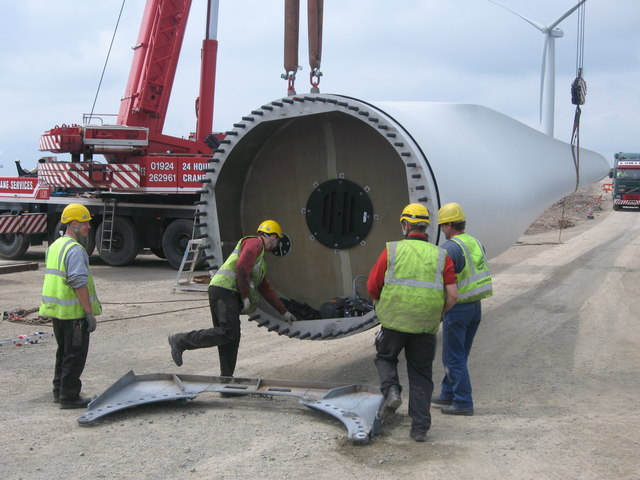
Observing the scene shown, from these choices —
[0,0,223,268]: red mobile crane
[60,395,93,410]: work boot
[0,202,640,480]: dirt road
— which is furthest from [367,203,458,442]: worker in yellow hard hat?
[0,0,223,268]: red mobile crane

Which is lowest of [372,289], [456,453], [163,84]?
[456,453]

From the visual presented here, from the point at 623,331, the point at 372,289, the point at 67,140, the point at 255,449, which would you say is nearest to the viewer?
the point at 255,449

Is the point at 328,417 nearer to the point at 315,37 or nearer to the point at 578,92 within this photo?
the point at 315,37

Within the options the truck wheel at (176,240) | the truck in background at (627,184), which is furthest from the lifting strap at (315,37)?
the truck in background at (627,184)

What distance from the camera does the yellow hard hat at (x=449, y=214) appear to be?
5270 millimetres

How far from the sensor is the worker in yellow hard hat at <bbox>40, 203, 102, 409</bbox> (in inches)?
213

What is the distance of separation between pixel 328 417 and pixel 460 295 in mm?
1291

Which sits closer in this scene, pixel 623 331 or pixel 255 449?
pixel 255 449

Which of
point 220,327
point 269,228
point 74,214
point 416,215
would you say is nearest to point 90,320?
point 74,214

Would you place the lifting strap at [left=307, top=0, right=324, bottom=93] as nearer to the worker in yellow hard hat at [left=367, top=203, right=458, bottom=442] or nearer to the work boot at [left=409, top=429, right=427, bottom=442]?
the worker in yellow hard hat at [left=367, top=203, right=458, bottom=442]

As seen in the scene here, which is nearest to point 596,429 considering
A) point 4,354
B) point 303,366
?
point 303,366

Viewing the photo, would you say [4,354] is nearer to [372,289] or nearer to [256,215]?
[256,215]

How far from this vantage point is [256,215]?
725 centimetres

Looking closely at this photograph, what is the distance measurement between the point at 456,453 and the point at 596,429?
3.72ft
